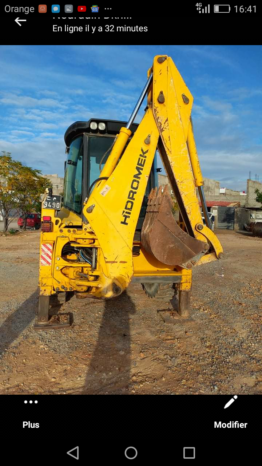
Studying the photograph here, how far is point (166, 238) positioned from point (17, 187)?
16.0m

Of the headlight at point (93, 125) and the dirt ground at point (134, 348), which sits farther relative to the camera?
the headlight at point (93, 125)

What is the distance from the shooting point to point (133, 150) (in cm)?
351

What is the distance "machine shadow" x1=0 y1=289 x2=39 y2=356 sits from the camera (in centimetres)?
379

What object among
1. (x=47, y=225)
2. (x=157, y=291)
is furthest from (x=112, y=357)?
(x=157, y=291)

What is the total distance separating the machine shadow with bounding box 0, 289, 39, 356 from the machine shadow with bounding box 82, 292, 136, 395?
1076 mm

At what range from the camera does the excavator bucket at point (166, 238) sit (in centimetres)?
354

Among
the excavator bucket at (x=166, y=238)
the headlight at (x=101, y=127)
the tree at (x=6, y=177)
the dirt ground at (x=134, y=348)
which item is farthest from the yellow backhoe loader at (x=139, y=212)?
the tree at (x=6, y=177)

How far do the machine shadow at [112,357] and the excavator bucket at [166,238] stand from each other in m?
1.19

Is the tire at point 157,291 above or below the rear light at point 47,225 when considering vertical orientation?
below

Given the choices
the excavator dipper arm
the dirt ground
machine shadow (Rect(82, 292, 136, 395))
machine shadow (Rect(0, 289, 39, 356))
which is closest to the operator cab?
the excavator dipper arm

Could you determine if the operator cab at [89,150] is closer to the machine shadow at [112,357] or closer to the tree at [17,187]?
the machine shadow at [112,357]

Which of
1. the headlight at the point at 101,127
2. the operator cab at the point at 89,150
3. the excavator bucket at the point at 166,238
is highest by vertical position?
the headlight at the point at 101,127

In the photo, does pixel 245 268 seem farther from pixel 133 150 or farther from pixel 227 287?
pixel 133 150

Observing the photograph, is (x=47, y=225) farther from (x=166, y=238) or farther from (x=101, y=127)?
(x=101, y=127)
